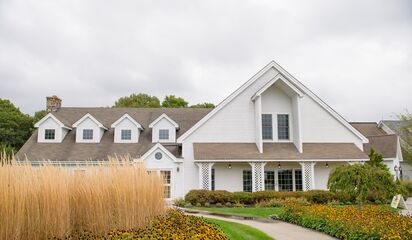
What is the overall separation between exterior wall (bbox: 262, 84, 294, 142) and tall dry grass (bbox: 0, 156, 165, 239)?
59.7 feet

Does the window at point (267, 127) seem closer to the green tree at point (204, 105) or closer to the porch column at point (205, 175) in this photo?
the porch column at point (205, 175)

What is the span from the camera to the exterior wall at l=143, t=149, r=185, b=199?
23.8 m

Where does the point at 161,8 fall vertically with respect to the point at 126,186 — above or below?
above

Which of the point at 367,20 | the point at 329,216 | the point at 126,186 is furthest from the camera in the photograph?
the point at 367,20

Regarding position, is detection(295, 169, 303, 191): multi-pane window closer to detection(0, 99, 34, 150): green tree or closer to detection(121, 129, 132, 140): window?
detection(121, 129, 132, 140): window

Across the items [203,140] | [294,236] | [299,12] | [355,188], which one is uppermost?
[299,12]

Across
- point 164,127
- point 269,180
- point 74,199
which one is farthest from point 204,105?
point 74,199

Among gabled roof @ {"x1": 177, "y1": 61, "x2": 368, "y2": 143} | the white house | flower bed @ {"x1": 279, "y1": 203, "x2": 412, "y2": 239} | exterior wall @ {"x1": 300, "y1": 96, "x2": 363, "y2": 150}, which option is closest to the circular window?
the white house

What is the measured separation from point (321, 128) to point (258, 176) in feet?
20.0

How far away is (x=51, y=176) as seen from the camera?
693cm

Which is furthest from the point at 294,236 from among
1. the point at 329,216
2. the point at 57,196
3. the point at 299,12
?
the point at 299,12

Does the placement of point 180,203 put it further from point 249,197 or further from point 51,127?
point 51,127

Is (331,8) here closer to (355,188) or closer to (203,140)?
(355,188)

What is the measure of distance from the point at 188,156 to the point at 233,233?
1437 centimetres
